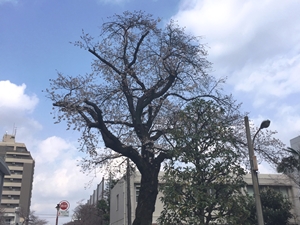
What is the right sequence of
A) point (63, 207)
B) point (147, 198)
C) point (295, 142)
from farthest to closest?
1. point (295, 142)
2. point (63, 207)
3. point (147, 198)

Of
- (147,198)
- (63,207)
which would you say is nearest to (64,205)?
(63,207)

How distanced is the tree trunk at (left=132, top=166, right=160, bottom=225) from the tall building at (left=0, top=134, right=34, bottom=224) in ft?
300

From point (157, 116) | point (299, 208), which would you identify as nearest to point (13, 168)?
point (299, 208)

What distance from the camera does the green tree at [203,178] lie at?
1136 centimetres

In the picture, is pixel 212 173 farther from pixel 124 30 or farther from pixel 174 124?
pixel 124 30

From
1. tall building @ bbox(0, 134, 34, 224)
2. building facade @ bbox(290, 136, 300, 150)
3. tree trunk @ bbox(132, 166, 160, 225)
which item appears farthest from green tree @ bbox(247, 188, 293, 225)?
tall building @ bbox(0, 134, 34, 224)

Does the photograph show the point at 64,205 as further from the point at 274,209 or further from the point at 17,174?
the point at 17,174

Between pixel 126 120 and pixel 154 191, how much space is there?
153 inches

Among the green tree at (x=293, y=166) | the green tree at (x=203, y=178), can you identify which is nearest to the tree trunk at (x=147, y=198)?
the green tree at (x=203, y=178)

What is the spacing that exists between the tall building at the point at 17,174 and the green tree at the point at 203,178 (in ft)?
308

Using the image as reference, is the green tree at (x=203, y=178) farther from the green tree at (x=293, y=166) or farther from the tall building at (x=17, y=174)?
the tall building at (x=17, y=174)

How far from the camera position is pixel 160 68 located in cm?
1571

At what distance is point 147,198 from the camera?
14047 millimetres

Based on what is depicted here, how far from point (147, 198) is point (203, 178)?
3112mm
